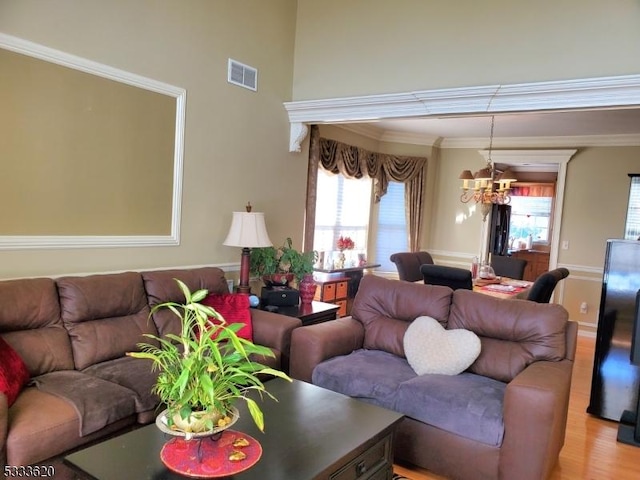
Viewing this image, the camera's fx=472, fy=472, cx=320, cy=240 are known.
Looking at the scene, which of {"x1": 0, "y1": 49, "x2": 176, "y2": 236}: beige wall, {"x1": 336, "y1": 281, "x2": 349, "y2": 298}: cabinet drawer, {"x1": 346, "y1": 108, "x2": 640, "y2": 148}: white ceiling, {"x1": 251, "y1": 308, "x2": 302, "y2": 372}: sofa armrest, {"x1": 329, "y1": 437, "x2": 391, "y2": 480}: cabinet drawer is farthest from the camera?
{"x1": 336, "y1": 281, "x2": 349, "y2": 298}: cabinet drawer

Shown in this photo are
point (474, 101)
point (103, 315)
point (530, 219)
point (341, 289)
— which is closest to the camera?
point (103, 315)

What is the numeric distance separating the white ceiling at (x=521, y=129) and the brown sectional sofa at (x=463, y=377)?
Answer: 2.52 metres

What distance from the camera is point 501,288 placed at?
15.3ft

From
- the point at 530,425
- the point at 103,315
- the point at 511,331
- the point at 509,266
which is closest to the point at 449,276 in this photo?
the point at 511,331

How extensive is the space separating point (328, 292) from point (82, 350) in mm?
3148

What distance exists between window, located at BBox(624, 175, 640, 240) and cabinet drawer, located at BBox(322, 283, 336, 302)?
4.06 metres

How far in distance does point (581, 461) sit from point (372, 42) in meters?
3.65

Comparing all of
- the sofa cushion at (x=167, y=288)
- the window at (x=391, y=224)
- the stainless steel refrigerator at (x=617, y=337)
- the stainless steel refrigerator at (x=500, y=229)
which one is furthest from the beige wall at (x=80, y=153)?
the stainless steel refrigerator at (x=500, y=229)

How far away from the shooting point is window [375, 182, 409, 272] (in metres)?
7.38

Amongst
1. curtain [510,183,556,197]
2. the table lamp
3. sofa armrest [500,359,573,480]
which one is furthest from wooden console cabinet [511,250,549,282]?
sofa armrest [500,359,573,480]

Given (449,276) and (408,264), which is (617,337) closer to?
(449,276)

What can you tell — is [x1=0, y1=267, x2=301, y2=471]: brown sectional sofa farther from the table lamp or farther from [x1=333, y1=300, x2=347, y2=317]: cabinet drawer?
[x1=333, y1=300, x2=347, y2=317]: cabinet drawer

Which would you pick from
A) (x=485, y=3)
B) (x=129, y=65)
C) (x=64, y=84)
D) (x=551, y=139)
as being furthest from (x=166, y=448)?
(x=551, y=139)

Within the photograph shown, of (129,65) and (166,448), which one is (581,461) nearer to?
(166,448)
